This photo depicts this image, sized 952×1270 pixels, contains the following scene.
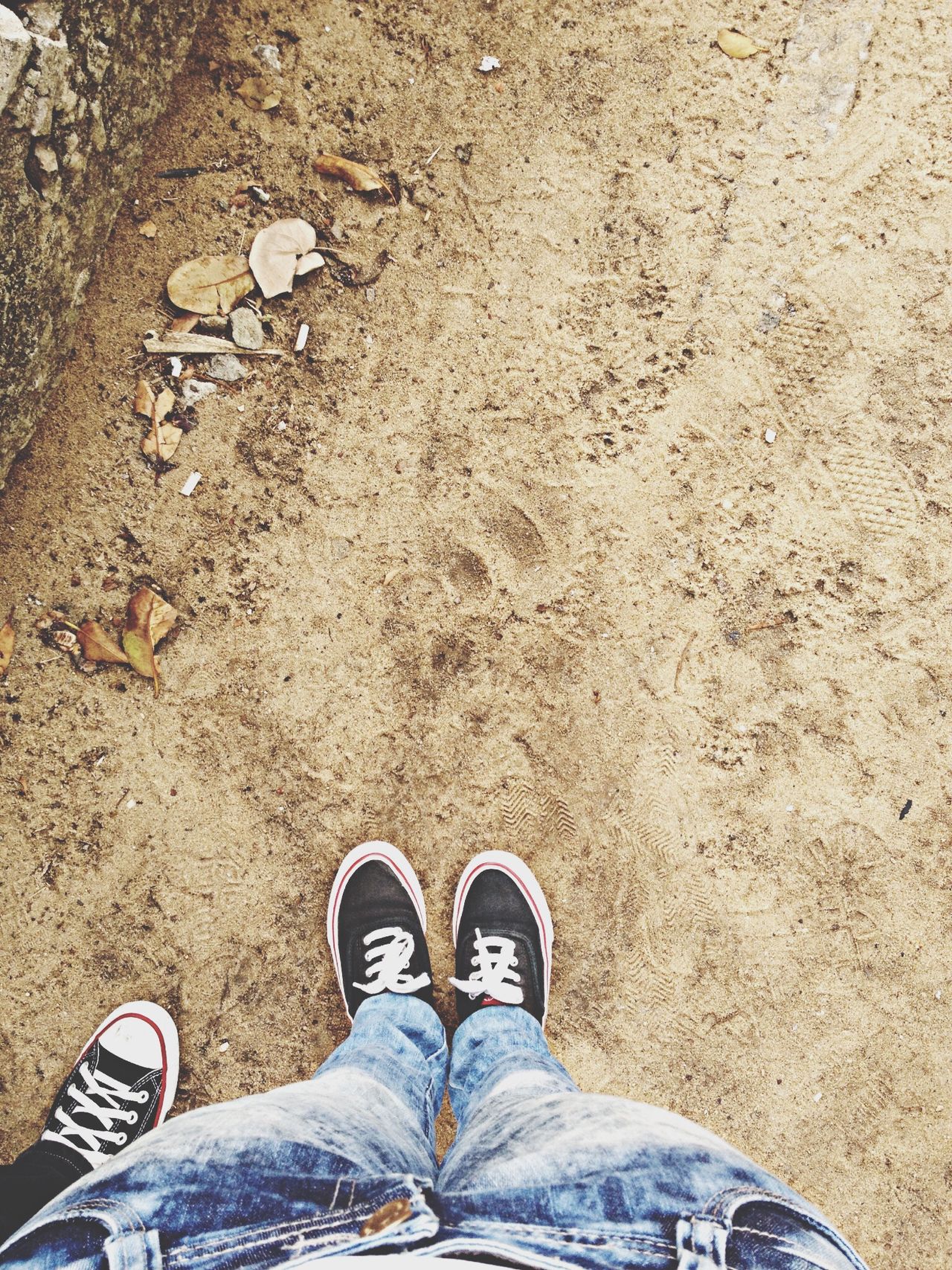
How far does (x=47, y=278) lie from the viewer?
165 cm

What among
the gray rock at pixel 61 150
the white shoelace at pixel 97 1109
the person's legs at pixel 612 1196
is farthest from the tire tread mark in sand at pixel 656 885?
the gray rock at pixel 61 150

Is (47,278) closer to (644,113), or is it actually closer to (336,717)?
(336,717)

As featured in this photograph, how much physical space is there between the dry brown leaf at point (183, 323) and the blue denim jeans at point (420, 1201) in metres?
1.73

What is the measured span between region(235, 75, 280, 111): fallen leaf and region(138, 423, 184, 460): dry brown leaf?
0.83m

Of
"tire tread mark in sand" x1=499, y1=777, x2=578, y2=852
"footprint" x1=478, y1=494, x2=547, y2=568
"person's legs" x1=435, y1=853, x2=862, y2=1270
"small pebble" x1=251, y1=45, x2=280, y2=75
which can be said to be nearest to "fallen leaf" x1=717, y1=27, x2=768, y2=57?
"small pebble" x1=251, y1=45, x2=280, y2=75

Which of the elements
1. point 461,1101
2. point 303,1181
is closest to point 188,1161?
point 303,1181

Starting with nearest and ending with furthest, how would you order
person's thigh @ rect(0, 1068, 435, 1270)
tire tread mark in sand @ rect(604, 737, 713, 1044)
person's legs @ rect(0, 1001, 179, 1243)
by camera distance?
person's thigh @ rect(0, 1068, 435, 1270) → person's legs @ rect(0, 1001, 179, 1243) → tire tread mark in sand @ rect(604, 737, 713, 1044)

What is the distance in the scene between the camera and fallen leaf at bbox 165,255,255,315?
184cm

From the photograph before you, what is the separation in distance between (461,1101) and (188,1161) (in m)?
0.78

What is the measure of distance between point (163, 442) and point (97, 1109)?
5.60ft

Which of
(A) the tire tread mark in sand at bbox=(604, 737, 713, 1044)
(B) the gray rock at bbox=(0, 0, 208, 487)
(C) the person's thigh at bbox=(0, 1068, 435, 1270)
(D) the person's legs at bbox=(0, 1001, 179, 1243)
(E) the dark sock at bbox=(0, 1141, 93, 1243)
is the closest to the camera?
(C) the person's thigh at bbox=(0, 1068, 435, 1270)

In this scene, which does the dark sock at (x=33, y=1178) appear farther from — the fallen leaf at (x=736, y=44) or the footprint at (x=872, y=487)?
the fallen leaf at (x=736, y=44)

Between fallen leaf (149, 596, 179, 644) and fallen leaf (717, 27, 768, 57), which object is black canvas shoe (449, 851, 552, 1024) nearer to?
fallen leaf (149, 596, 179, 644)

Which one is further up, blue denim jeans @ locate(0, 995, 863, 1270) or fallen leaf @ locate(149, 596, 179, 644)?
fallen leaf @ locate(149, 596, 179, 644)
